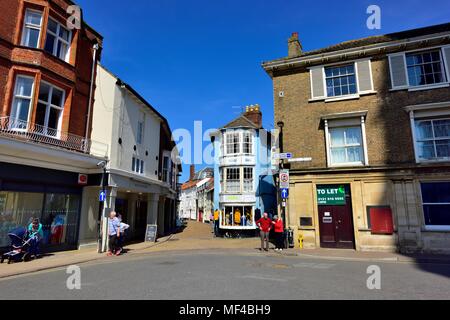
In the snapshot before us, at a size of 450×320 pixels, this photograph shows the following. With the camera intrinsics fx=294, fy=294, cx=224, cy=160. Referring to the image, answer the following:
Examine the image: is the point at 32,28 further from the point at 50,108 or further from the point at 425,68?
the point at 425,68

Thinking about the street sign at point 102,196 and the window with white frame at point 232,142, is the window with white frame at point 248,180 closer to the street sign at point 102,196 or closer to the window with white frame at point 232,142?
the window with white frame at point 232,142

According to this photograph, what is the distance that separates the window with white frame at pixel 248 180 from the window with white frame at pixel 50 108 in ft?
51.1

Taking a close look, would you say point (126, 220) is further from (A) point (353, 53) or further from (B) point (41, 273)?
(A) point (353, 53)

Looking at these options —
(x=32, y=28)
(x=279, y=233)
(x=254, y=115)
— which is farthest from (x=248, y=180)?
(x=32, y=28)

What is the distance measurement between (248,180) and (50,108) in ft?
53.7

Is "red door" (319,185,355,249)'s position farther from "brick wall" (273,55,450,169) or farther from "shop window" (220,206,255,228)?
"shop window" (220,206,255,228)

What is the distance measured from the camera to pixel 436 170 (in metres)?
13.6

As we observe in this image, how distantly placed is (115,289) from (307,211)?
1122 centimetres

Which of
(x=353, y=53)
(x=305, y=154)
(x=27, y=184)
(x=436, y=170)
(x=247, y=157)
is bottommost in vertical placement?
(x=27, y=184)

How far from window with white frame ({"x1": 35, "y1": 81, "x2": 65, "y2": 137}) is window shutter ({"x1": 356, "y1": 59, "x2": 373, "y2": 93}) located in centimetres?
1512

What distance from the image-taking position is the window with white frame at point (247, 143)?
26.4m

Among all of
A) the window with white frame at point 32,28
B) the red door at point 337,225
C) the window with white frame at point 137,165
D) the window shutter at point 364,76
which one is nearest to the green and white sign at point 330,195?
the red door at point 337,225
